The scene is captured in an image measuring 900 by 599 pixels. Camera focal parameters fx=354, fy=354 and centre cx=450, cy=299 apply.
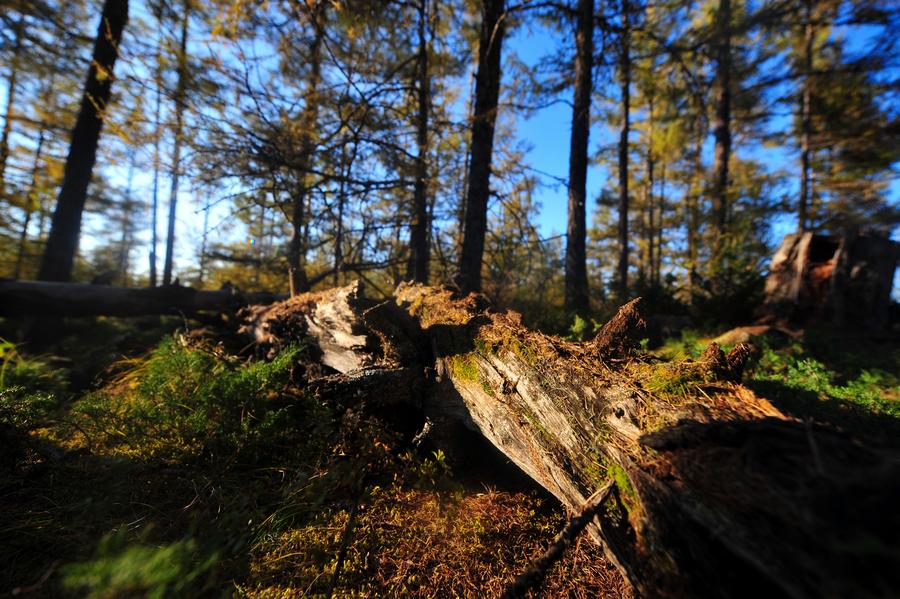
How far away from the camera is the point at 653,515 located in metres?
1.54

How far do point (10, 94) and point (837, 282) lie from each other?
66.7 feet

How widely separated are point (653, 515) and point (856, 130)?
459 inches

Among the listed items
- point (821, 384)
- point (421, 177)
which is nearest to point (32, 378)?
point (421, 177)

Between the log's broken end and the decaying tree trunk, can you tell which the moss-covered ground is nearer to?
the log's broken end

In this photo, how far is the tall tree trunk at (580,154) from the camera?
24.7 feet

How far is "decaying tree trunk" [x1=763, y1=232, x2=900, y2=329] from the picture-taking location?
17.6ft

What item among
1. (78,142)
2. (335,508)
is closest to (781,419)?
(335,508)

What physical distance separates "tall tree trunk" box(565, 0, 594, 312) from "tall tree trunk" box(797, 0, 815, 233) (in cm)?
339

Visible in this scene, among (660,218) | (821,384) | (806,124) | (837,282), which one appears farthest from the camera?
(660,218)

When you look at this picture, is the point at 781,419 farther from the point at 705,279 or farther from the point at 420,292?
the point at 705,279

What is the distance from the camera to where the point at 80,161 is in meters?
8.66

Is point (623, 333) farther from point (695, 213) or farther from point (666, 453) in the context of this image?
point (695, 213)

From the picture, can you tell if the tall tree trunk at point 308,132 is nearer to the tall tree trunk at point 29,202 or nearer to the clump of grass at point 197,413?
the clump of grass at point 197,413

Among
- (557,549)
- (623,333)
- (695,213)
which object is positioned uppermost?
(695,213)
